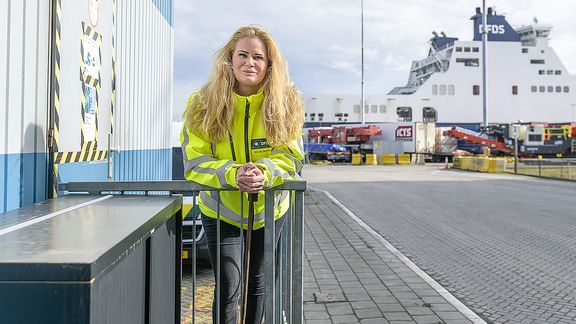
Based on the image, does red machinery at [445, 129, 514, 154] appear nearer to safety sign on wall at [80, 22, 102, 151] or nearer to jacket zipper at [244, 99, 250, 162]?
safety sign on wall at [80, 22, 102, 151]

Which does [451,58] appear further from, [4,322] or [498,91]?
[4,322]

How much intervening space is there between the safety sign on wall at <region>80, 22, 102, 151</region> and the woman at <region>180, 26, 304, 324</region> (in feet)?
4.35

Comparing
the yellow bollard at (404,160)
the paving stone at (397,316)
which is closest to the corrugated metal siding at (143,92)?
the paving stone at (397,316)

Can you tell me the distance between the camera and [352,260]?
7.18 m

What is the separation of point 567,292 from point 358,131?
126 ft

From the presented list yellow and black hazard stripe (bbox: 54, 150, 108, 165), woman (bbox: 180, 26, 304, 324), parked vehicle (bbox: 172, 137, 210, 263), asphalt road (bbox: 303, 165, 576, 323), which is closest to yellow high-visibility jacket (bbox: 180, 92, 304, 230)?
woman (bbox: 180, 26, 304, 324)

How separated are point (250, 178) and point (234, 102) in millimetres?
504

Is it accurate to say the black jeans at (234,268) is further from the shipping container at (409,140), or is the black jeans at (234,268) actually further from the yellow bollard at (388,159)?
the shipping container at (409,140)

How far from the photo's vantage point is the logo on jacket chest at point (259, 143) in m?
2.88

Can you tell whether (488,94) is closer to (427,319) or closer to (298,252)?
(427,319)

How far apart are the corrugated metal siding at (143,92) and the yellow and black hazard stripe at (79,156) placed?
0.98 metres

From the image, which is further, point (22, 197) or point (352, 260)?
point (352, 260)

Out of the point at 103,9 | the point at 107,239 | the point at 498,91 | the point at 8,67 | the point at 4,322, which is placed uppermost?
the point at 498,91

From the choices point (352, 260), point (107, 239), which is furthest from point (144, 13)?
point (107, 239)
